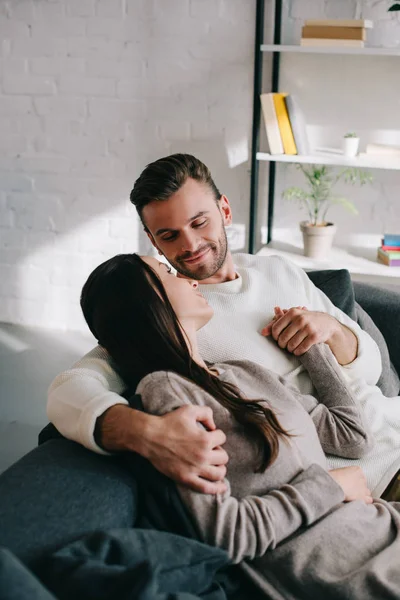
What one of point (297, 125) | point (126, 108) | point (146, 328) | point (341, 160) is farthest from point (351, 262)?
point (146, 328)

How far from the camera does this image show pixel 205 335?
1.71m

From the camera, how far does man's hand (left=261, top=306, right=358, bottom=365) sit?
1.71 m

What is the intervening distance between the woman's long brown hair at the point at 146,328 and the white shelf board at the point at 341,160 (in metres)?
1.84

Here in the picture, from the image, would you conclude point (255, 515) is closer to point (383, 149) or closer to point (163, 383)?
point (163, 383)

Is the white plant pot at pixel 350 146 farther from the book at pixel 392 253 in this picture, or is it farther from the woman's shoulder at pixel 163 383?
the woman's shoulder at pixel 163 383

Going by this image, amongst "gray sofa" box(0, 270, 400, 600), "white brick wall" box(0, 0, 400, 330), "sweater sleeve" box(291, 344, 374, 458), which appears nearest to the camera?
"gray sofa" box(0, 270, 400, 600)

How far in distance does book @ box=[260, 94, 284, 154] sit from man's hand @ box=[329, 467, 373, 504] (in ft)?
6.36

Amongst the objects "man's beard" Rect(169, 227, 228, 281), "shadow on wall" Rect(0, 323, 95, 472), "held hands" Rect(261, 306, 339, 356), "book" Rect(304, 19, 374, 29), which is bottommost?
"shadow on wall" Rect(0, 323, 95, 472)

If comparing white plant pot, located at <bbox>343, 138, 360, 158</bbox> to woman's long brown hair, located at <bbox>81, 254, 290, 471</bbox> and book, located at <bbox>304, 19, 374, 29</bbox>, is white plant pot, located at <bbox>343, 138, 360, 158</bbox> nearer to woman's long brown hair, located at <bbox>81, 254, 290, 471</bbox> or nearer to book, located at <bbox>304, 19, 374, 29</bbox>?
book, located at <bbox>304, 19, 374, 29</bbox>

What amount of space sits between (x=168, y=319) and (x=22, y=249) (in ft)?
8.49

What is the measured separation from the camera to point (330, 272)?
2.10 metres

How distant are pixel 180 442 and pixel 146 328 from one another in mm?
234

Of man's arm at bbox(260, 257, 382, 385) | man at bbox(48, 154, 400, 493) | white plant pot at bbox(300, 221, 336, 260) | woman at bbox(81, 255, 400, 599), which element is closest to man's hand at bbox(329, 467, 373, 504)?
woman at bbox(81, 255, 400, 599)

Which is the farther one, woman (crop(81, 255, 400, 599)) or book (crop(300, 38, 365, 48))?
book (crop(300, 38, 365, 48))
